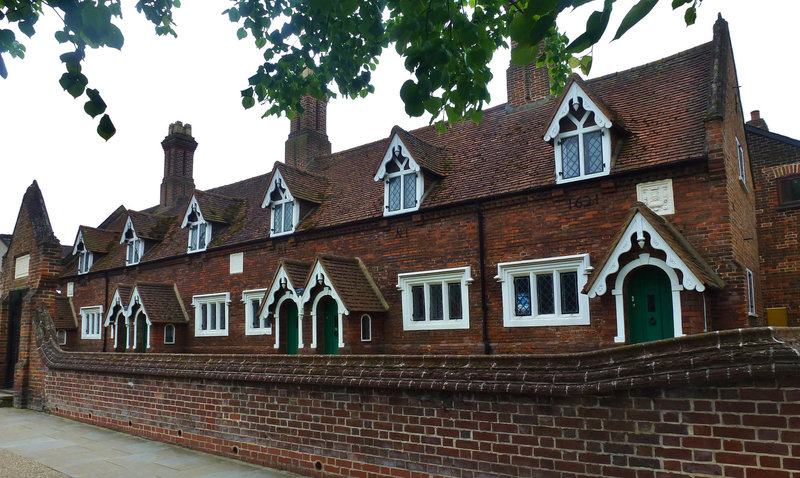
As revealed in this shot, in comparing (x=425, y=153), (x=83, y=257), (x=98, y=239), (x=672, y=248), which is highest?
(x=425, y=153)

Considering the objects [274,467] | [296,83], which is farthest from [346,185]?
[274,467]

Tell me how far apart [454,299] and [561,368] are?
8691 mm

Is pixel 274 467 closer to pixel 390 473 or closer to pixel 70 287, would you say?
pixel 390 473

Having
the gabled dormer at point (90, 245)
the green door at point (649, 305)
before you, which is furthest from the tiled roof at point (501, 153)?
the gabled dormer at point (90, 245)

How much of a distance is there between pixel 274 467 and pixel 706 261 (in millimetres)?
8587

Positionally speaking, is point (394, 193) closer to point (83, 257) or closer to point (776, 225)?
point (776, 225)

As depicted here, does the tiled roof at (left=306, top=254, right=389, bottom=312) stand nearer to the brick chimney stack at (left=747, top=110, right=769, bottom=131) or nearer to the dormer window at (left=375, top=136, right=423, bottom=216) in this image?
the dormer window at (left=375, top=136, right=423, bottom=216)

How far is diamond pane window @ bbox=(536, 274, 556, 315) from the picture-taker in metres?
13.4

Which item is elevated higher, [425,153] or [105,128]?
[425,153]

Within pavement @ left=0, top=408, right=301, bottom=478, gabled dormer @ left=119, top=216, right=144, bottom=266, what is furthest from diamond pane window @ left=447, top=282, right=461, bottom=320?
gabled dormer @ left=119, top=216, right=144, bottom=266

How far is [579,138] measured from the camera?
13297 mm

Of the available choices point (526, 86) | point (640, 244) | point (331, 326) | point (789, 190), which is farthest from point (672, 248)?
point (331, 326)

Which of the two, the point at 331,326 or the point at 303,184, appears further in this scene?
the point at 303,184

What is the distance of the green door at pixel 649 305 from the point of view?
11.5 metres
